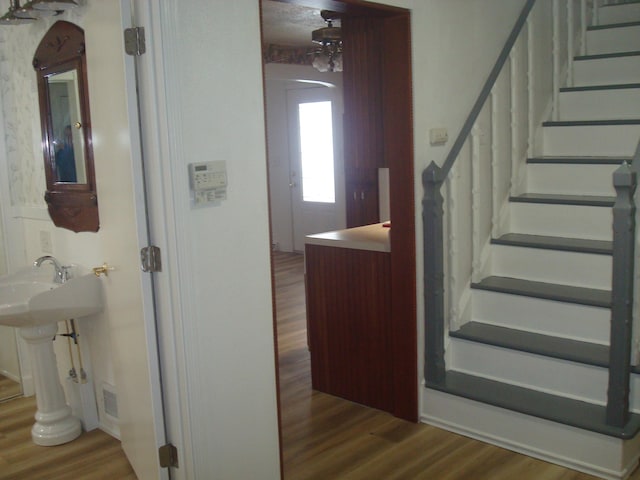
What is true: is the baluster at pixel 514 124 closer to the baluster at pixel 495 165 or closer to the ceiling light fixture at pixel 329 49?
the baluster at pixel 495 165

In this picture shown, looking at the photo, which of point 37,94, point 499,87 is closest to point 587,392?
point 499,87

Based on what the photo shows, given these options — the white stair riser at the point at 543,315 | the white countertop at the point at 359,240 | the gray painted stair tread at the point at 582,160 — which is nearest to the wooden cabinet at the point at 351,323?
the white countertop at the point at 359,240

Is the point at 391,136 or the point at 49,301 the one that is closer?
the point at 49,301

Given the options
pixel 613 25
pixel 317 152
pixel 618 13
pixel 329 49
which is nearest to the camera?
pixel 613 25

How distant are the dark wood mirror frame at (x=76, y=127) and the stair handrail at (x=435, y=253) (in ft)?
5.30

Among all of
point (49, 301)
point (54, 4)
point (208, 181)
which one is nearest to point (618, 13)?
point (208, 181)

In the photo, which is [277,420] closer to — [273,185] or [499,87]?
[499,87]

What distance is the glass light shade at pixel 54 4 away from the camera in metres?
2.86

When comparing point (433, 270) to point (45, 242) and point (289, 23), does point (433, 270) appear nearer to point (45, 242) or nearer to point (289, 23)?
point (45, 242)

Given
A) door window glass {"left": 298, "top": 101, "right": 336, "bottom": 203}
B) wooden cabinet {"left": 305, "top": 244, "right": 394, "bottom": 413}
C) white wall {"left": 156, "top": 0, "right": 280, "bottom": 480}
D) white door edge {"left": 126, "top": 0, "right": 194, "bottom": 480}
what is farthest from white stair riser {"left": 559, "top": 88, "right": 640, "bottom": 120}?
door window glass {"left": 298, "top": 101, "right": 336, "bottom": 203}

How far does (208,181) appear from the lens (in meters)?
2.39

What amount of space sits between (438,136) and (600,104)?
1.39 meters

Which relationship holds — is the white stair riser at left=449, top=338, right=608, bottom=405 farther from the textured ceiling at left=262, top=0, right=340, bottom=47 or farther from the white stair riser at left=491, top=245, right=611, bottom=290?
the textured ceiling at left=262, top=0, right=340, bottom=47

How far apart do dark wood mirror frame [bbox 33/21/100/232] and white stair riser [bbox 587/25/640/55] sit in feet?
10.8
